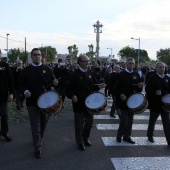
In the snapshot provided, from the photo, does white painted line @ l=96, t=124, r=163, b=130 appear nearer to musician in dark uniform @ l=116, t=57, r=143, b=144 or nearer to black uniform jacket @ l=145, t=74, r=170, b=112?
musician in dark uniform @ l=116, t=57, r=143, b=144

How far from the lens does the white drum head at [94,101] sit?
632 cm

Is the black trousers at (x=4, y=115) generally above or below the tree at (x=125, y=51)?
below

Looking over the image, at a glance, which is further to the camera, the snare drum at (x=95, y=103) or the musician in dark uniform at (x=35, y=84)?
the snare drum at (x=95, y=103)

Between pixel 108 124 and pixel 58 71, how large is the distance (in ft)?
16.3

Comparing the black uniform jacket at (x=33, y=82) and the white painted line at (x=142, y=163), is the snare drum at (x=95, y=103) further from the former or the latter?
the white painted line at (x=142, y=163)

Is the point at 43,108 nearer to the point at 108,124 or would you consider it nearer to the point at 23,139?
the point at 23,139

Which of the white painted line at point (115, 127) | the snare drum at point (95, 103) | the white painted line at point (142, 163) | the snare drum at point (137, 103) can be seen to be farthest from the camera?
the white painted line at point (115, 127)

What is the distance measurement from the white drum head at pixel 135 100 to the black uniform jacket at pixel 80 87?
3.10ft

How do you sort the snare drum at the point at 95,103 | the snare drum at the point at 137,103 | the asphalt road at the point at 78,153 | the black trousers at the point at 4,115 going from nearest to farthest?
1. the asphalt road at the point at 78,153
2. the snare drum at the point at 95,103
3. the snare drum at the point at 137,103
4. the black trousers at the point at 4,115

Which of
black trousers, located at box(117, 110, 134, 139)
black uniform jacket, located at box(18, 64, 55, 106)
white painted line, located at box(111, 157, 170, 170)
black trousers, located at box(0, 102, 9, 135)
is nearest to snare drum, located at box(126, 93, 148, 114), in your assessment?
black trousers, located at box(117, 110, 134, 139)

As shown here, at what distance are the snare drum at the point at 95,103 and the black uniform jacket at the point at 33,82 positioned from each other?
96 centimetres

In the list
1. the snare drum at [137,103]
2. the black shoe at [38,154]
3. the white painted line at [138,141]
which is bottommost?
the white painted line at [138,141]

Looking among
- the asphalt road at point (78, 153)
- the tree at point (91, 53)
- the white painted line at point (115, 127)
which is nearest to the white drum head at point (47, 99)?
the asphalt road at point (78, 153)

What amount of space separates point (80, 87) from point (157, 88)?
1762 millimetres
